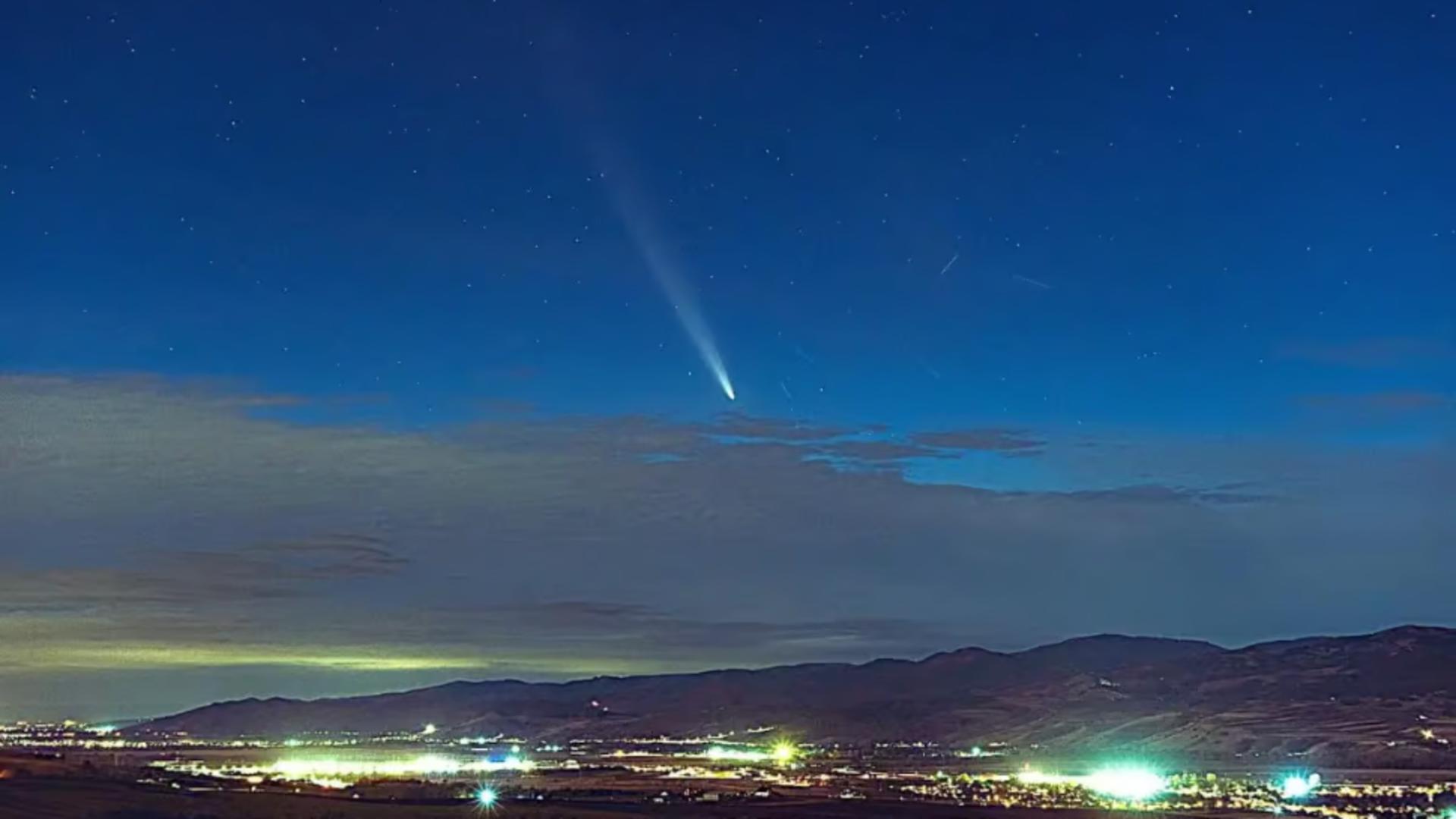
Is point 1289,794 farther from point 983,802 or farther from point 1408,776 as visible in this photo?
point 1408,776

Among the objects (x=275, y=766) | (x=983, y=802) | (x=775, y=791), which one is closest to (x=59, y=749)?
(x=275, y=766)

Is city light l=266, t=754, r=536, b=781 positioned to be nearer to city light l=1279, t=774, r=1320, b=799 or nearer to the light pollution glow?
the light pollution glow

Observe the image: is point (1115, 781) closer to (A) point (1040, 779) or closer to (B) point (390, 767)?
(A) point (1040, 779)

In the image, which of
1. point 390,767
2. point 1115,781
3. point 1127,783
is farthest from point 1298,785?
point 390,767

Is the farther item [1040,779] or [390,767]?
[390,767]

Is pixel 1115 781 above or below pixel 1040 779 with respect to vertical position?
below
